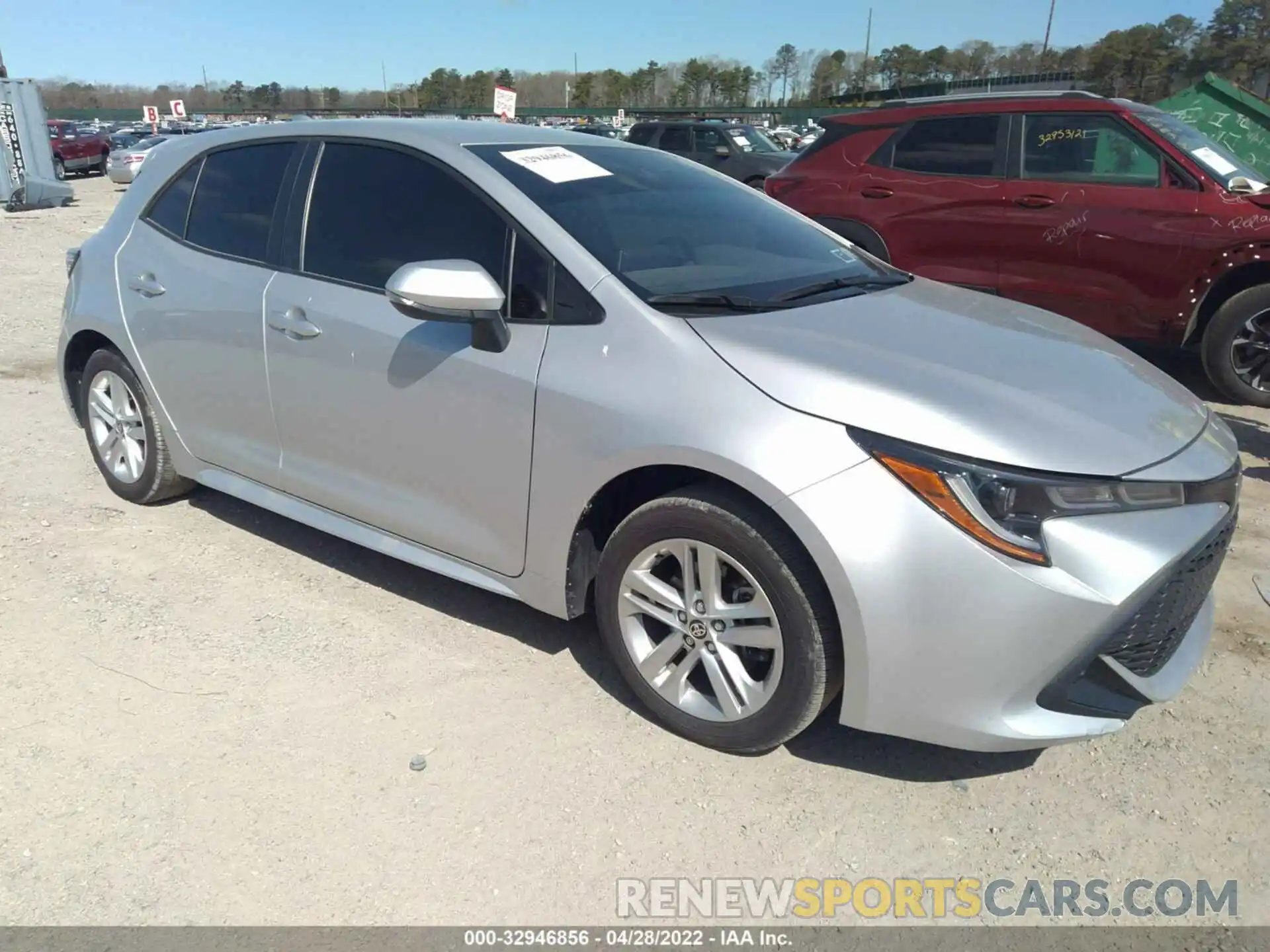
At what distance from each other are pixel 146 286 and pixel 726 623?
9.78 feet

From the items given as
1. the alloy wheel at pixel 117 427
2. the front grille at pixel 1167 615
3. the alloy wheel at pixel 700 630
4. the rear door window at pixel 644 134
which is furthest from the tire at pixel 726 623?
the rear door window at pixel 644 134

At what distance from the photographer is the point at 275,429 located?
3.61 metres

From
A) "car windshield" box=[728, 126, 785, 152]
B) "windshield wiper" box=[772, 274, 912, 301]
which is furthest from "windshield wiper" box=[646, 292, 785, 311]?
"car windshield" box=[728, 126, 785, 152]

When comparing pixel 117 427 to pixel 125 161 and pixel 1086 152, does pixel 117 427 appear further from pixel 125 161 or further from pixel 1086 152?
pixel 125 161

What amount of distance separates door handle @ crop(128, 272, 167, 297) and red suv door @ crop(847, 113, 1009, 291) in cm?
484

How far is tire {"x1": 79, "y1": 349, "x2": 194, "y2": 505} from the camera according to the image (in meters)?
4.25

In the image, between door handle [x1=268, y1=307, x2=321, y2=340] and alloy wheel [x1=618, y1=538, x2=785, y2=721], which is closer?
alloy wheel [x1=618, y1=538, x2=785, y2=721]

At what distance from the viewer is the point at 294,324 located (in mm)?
3404

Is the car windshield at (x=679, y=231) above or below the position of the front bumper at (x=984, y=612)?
above

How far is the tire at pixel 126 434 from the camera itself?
13.9ft

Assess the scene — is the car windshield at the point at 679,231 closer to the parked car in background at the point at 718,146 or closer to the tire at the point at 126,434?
the tire at the point at 126,434

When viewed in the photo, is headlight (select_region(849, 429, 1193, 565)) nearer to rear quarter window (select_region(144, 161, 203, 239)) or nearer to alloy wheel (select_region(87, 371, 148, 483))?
rear quarter window (select_region(144, 161, 203, 239))

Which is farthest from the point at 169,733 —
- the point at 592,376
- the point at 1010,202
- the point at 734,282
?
the point at 1010,202

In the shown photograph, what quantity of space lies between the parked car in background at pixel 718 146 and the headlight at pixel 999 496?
15357mm
